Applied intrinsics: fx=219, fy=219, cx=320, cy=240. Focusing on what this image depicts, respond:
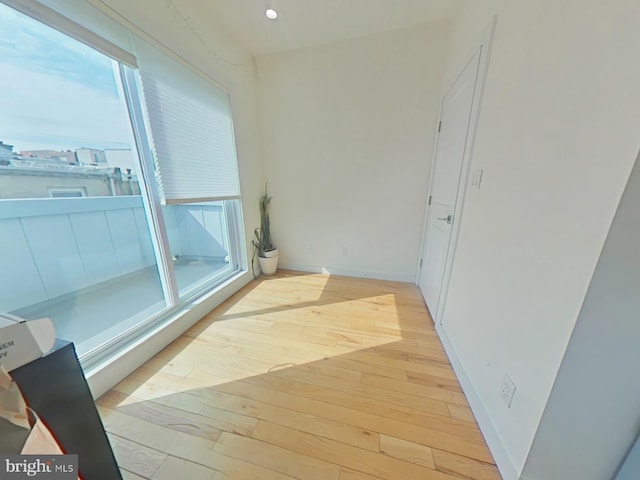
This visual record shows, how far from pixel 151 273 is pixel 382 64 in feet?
9.81

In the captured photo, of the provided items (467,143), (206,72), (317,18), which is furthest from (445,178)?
(206,72)

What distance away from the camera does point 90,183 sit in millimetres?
1331

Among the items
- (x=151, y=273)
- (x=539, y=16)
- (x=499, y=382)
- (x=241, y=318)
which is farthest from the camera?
(x=241, y=318)

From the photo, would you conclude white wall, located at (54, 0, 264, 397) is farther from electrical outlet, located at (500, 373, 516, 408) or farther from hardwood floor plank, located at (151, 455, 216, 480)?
electrical outlet, located at (500, 373, 516, 408)

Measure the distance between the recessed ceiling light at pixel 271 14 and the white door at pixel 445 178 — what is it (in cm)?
169

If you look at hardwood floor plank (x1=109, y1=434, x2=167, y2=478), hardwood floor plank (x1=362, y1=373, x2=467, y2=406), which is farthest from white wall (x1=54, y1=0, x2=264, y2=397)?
hardwood floor plank (x1=362, y1=373, x2=467, y2=406)

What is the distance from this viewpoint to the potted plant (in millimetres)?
2961

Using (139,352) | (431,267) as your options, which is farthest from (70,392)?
(431,267)

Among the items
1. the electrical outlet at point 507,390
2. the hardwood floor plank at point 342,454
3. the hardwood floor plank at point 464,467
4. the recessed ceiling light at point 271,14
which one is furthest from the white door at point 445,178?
the recessed ceiling light at point 271,14

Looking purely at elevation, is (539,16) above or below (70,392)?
above

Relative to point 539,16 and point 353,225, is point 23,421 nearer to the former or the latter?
point 539,16

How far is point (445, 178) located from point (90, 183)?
8.55 ft

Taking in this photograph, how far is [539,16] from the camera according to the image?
918 millimetres

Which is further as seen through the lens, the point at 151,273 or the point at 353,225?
the point at 353,225
